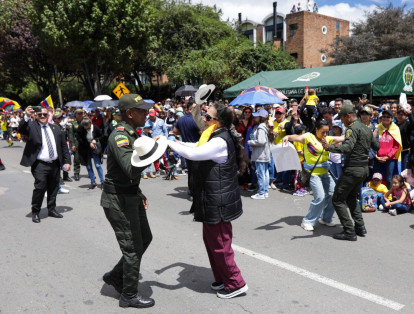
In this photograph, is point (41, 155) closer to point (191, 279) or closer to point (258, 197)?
point (191, 279)

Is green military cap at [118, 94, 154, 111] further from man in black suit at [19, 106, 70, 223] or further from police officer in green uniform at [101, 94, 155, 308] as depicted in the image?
man in black suit at [19, 106, 70, 223]

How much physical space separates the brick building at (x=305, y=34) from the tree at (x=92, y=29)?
23.2 m

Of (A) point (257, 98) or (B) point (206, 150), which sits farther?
(A) point (257, 98)

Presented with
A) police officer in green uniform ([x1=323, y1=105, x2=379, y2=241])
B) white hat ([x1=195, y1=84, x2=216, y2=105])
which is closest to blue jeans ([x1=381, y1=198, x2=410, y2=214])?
police officer in green uniform ([x1=323, y1=105, x2=379, y2=241])

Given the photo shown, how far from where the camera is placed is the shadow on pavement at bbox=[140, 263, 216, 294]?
4.07 m

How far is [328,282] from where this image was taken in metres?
4.14

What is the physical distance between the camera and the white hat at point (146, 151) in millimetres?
3127

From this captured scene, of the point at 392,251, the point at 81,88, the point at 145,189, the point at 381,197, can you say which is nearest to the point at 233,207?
the point at 392,251

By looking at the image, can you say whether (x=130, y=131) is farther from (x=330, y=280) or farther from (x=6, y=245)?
(x=6, y=245)

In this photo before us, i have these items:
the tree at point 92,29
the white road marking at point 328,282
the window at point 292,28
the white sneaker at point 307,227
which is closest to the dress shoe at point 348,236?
the white sneaker at point 307,227

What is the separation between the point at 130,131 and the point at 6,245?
3.17m

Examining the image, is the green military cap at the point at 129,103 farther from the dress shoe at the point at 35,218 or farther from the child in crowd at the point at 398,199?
the child in crowd at the point at 398,199

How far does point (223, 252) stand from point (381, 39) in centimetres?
3108

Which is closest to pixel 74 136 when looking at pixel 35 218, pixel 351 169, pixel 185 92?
pixel 35 218
